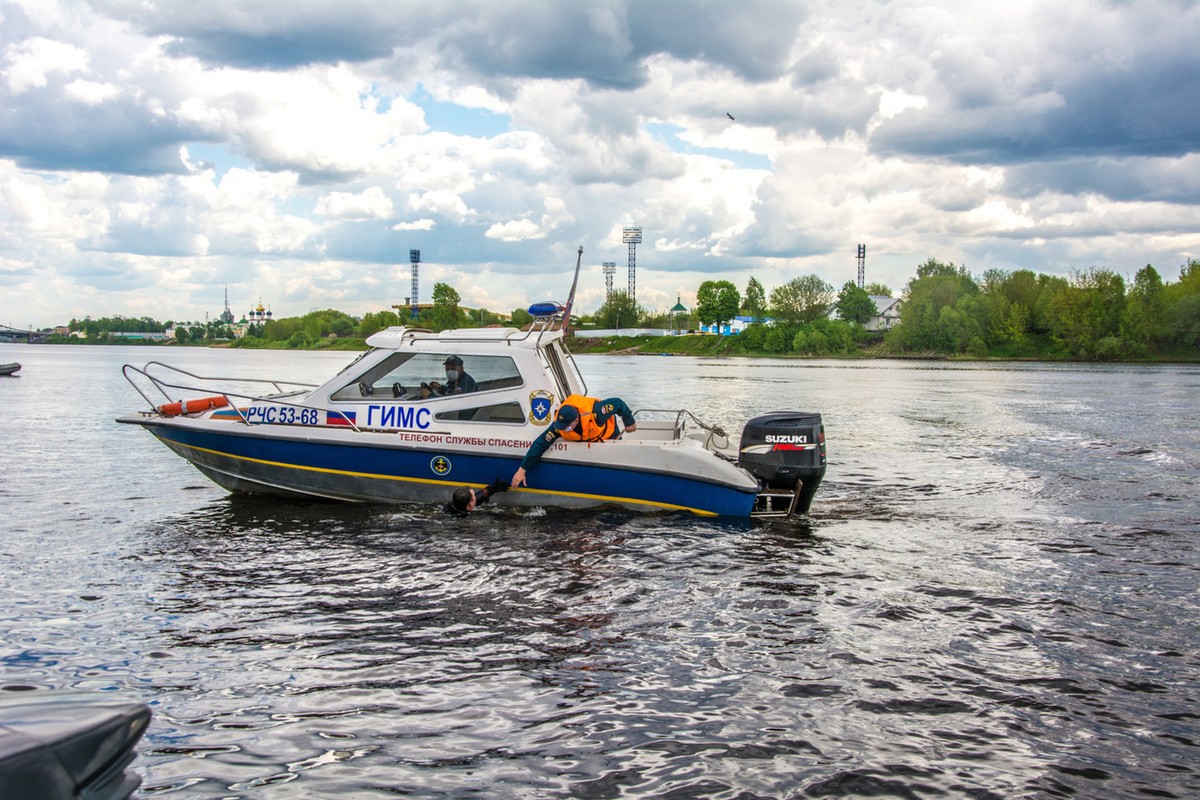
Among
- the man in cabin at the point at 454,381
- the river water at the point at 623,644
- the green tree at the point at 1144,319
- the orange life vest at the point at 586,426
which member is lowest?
the river water at the point at 623,644

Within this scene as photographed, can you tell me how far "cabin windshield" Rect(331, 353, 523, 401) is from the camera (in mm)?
12484

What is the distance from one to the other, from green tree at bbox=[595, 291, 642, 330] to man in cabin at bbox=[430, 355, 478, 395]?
167 m

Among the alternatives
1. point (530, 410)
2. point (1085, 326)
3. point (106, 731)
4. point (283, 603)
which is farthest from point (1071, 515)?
point (1085, 326)

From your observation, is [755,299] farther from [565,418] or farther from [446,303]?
[565,418]

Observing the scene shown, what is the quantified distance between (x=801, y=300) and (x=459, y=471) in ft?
489

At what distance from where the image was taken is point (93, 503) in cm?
1412

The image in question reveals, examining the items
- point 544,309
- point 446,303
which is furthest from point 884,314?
point 544,309

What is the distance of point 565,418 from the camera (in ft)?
37.8

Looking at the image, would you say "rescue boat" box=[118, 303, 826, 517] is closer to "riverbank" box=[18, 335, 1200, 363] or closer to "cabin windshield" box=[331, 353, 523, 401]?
"cabin windshield" box=[331, 353, 523, 401]

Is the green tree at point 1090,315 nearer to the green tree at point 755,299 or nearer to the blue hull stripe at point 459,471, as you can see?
the green tree at point 755,299

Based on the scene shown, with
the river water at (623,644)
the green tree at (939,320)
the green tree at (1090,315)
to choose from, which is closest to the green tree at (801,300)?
the green tree at (939,320)

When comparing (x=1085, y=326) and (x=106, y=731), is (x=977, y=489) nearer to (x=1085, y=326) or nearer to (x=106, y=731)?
(x=106, y=731)

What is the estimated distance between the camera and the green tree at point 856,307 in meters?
157

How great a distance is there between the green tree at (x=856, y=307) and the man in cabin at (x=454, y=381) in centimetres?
15079
